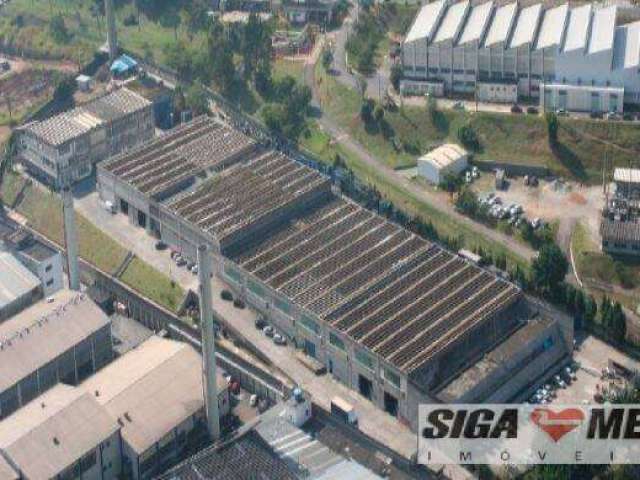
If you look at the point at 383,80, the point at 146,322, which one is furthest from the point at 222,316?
the point at 383,80

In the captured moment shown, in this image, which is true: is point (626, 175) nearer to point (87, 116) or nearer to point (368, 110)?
point (368, 110)

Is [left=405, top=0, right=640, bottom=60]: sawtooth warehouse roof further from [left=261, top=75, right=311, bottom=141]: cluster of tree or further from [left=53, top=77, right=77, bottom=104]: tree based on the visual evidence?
[left=53, top=77, right=77, bottom=104]: tree

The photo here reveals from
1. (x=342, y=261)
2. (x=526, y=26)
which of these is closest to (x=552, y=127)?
(x=526, y=26)

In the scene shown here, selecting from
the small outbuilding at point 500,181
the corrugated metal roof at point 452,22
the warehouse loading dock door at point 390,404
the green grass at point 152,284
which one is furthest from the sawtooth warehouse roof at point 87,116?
the warehouse loading dock door at point 390,404

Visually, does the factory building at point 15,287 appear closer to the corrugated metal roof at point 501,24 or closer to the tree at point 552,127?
the tree at point 552,127

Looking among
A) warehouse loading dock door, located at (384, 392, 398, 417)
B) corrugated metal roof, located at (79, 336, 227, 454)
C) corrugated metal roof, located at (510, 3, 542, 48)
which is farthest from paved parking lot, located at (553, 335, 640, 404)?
corrugated metal roof, located at (510, 3, 542, 48)
